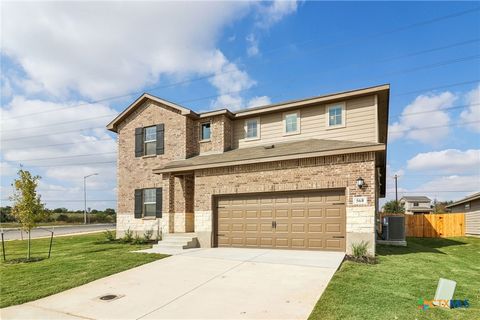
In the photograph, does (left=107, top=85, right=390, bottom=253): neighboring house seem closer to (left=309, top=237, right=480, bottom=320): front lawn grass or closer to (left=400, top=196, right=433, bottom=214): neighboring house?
(left=309, top=237, right=480, bottom=320): front lawn grass

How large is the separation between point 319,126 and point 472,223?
58.2 feet

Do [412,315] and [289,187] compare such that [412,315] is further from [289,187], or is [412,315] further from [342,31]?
[342,31]

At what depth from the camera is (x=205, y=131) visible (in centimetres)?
1677

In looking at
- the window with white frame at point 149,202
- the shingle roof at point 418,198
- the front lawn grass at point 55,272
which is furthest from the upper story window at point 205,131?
the shingle roof at point 418,198

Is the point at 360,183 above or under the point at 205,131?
under

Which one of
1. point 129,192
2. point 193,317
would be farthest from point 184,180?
point 193,317

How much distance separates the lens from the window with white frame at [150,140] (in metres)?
17.3

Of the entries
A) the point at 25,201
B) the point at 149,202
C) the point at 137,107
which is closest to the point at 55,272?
the point at 25,201

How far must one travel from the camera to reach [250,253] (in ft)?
35.8

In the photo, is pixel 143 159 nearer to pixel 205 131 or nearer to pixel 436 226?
pixel 205 131

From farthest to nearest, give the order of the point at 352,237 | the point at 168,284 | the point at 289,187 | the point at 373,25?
the point at 373,25 → the point at 289,187 → the point at 352,237 → the point at 168,284

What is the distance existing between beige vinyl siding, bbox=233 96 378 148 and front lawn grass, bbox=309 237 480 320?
5556 millimetres

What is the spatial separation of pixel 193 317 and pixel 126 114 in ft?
50.4

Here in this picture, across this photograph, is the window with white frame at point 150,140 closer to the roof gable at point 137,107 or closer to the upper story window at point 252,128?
the roof gable at point 137,107
